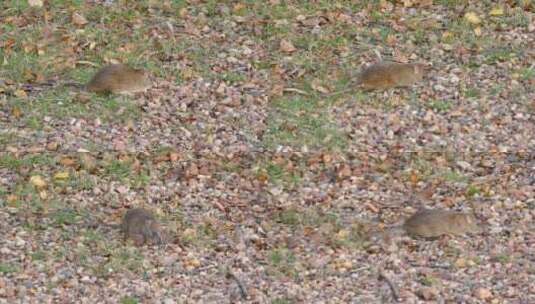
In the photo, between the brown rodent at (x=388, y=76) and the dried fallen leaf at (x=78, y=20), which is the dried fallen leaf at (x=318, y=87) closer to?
the brown rodent at (x=388, y=76)

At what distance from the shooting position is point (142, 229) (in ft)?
20.1

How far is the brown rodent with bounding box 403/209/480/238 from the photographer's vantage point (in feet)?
20.3

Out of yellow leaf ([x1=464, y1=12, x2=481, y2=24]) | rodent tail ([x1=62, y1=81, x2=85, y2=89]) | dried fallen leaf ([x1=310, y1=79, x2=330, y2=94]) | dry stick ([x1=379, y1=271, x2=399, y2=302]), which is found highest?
dry stick ([x1=379, y1=271, x2=399, y2=302])

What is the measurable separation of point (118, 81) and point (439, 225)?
243cm

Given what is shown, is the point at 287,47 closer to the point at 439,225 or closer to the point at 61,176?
the point at 61,176

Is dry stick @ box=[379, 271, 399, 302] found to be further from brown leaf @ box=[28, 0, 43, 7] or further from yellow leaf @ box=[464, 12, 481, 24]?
brown leaf @ box=[28, 0, 43, 7]

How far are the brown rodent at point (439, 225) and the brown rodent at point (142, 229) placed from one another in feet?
3.92

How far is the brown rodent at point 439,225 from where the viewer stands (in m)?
6.18

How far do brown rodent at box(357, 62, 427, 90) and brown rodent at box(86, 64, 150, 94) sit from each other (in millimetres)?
1328

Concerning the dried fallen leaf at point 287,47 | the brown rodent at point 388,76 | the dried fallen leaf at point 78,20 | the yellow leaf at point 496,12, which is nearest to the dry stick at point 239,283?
→ the brown rodent at point 388,76

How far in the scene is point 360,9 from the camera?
29.2 ft

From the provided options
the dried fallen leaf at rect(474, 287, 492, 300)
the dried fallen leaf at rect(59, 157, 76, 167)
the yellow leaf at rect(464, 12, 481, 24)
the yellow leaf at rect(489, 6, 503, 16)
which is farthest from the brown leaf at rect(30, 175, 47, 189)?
the yellow leaf at rect(489, 6, 503, 16)

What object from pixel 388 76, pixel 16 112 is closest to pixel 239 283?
pixel 16 112

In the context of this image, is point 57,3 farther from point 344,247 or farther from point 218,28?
point 344,247
